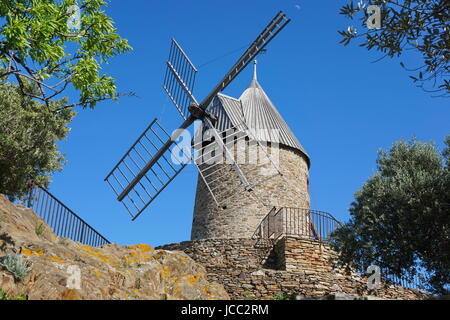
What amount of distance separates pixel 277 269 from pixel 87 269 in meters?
6.18

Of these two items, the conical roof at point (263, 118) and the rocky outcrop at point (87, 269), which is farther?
the conical roof at point (263, 118)

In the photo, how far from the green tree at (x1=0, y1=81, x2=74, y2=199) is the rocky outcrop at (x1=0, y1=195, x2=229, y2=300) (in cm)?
246

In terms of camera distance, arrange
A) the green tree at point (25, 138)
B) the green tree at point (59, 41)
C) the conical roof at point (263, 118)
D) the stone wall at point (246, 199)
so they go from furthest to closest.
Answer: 1. the conical roof at point (263, 118)
2. the stone wall at point (246, 199)
3. the green tree at point (25, 138)
4. the green tree at point (59, 41)

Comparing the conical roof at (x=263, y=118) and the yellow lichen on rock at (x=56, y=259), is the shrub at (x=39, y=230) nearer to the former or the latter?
the yellow lichen on rock at (x=56, y=259)

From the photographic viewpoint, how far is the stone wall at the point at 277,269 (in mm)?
13492

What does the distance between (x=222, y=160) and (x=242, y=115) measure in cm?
217

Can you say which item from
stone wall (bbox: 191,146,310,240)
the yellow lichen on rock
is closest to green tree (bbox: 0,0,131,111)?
the yellow lichen on rock

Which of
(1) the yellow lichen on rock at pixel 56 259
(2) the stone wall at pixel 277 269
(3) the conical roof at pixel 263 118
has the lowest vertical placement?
(1) the yellow lichen on rock at pixel 56 259

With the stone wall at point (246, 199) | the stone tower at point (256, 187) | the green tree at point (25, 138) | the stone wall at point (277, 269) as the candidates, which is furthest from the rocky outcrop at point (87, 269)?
the stone tower at point (256, 187)

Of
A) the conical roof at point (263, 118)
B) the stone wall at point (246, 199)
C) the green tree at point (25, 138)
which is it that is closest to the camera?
the green tree at point (25, 138)

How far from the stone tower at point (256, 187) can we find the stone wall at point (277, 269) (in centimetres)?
188

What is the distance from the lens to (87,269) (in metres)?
10.2

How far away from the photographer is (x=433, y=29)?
7.42m
